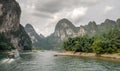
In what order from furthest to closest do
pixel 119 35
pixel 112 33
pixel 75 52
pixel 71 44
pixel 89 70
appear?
pixel 71 44 → pixel 75 52 → pixel 112 33 → pixel 119 35 → pixel 89 70

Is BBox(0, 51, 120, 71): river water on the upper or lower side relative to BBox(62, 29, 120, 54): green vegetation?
lower

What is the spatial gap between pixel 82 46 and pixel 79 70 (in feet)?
274

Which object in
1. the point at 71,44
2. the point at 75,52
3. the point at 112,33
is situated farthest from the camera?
the point at 71,44

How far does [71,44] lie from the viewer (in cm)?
16050

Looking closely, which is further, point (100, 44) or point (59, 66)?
point (100, 44)

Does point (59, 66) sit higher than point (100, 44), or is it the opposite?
point (100, 44)

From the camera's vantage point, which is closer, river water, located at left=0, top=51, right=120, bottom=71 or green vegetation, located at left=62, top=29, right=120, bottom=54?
river water, located at left=0, top=51, right=120, bottom=71

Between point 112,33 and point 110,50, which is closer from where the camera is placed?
point 110,50

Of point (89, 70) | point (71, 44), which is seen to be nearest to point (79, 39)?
point (71, 44)

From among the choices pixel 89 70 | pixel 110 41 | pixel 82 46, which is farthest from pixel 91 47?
pixel 89 70

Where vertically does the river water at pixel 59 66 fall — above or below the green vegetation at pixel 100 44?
below

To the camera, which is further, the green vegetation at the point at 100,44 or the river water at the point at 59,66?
the green vegetation at the point at 100,44

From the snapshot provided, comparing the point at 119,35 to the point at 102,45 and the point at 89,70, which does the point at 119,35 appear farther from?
the point at 89,70

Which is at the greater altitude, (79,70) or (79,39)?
(79,39)
